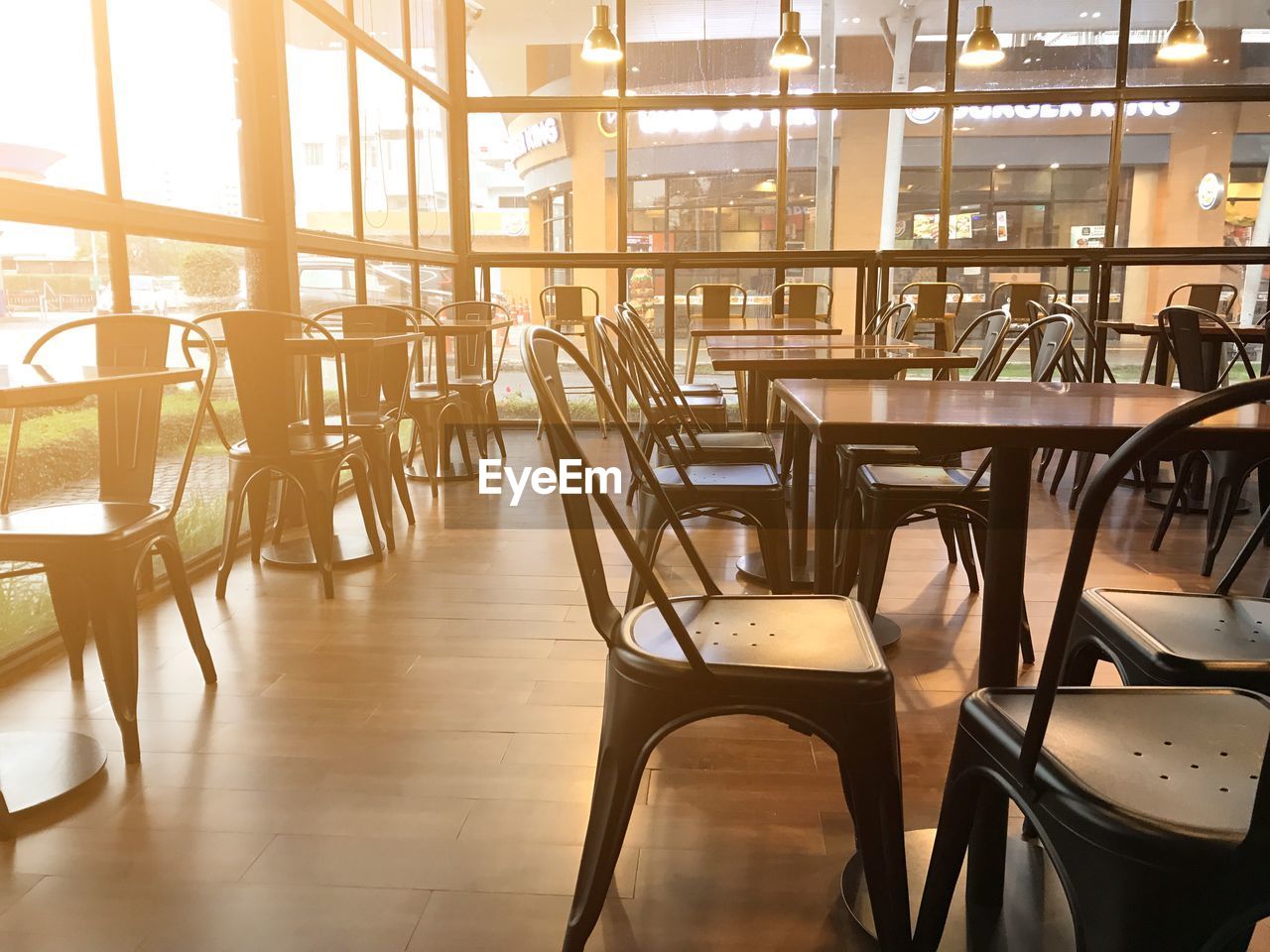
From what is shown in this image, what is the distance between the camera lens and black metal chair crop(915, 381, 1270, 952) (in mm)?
840

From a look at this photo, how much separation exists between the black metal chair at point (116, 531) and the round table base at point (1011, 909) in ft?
4.93

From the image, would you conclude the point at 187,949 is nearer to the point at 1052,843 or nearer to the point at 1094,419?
the point at 1052,843

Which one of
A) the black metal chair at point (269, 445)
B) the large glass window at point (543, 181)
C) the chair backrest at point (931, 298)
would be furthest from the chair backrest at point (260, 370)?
the chair backrest at point (931, 298)

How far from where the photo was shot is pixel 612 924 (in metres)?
1.49

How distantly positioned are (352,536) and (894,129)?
18.3 ft

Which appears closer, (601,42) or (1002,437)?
(1002,437)

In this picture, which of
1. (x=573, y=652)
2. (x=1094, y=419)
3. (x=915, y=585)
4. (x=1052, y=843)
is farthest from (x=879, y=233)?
(x=1052, y=843)

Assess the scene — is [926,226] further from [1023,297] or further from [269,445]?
[269,445]

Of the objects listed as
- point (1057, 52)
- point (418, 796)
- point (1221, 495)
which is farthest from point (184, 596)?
point (1057, 52)

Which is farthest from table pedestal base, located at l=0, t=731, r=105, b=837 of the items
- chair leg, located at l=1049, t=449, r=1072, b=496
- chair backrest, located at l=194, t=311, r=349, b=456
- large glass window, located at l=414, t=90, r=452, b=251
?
large glass window, located at l=414, t=90, r=452, b=251

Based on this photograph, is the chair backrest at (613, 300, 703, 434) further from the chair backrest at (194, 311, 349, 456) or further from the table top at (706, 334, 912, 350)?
the chair backrest at (194, 311, 349, 456)

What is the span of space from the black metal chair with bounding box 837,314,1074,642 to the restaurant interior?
0.07 ft

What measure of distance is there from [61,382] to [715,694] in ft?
4.24

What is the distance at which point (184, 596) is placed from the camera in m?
2.27
